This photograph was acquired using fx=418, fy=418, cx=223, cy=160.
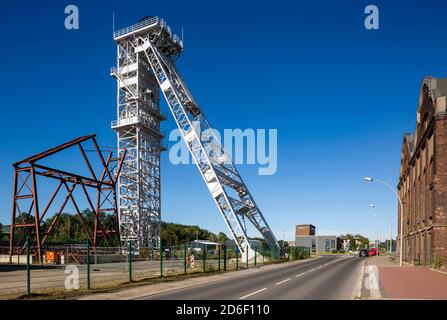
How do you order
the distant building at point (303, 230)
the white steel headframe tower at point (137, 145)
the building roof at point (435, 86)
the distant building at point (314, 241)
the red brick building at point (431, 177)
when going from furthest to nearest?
the distant building at point (303, 230) → the distant building at point (314, 241) → the white steel headframe tower at point (137, 145) → the building roof at point (435, 86) → the red brick building at point (431, 177)

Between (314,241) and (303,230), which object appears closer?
(314,241)

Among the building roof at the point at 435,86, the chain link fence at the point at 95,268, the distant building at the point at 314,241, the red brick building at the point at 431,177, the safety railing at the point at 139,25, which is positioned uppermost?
the safety railing at the point at 139,25

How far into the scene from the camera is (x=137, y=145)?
52594 mm

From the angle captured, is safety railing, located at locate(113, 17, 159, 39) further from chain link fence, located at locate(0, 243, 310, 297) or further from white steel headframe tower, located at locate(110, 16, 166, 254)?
chain link fence, located at locate(0, 243, 310, 297)

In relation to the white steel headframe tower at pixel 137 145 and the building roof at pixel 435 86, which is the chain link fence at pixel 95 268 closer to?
the white steel headframe tower at pixel 137 145

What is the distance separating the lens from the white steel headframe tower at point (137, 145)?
52844 mm

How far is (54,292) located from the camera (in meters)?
16.1

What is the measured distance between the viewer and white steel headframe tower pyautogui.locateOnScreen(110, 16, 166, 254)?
173 ft

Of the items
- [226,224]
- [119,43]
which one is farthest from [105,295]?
[119,43]

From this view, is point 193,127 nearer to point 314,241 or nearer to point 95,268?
point 95,268

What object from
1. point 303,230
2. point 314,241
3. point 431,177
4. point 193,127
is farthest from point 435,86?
point 303,230

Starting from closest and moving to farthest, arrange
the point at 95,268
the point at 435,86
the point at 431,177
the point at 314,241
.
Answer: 1. the point at 95,268
2. the point at 431,177
3. the point at 435,86
4. the point at 314,241

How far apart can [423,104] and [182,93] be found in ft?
89.6

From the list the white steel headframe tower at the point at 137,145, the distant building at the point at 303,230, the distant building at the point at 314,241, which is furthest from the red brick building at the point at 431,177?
the distant building at the point at 303,230
